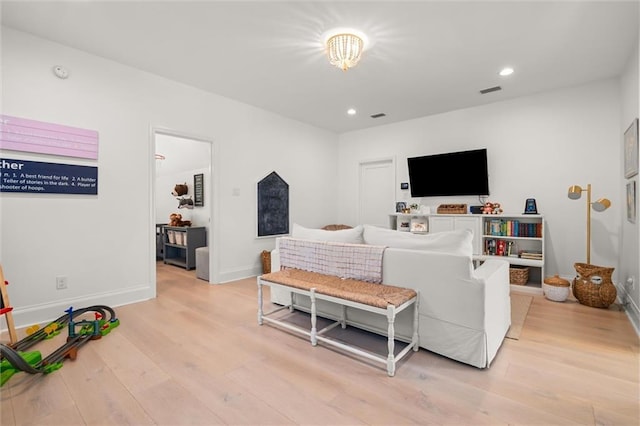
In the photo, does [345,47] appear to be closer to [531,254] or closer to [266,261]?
[266,261]

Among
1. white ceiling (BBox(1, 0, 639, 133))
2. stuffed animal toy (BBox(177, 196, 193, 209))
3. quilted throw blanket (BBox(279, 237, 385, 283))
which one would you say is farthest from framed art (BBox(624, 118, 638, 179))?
stuffed animal toy (BBox(177, 196, 193, 209))

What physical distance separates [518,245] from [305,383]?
3968 mm

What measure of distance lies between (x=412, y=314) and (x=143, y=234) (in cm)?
307

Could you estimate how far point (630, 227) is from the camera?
3.11m

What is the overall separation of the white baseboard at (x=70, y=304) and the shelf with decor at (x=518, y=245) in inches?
163

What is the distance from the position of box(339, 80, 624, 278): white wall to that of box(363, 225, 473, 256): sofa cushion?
2826 mm

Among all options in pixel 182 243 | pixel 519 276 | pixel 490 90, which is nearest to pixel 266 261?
pixel 182 243

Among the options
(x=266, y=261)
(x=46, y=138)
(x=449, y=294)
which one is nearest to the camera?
(x=449, y=294)

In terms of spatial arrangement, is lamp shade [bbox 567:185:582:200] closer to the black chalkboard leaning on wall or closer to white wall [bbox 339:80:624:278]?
white wall [bbox 339:80:624:278]

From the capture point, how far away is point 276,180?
510 centimetres

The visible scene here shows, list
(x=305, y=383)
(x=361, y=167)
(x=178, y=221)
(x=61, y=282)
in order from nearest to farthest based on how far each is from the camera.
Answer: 1. (x=305, y=383)
2. (x=61, y=282)
3. (x=178, y=221)
4. (x=361, y=167)

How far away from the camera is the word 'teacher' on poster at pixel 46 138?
2.65m

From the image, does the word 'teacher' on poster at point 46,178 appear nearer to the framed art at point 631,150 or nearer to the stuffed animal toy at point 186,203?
the stuffed animal toy at point 186,203

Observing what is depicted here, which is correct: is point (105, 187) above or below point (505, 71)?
below
